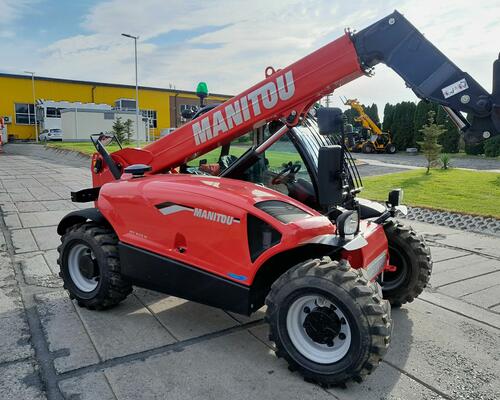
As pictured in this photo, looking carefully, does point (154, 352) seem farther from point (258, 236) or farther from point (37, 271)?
point (37, 271)

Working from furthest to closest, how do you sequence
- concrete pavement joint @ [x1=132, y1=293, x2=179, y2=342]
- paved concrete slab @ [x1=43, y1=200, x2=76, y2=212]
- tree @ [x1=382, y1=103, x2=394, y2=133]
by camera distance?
tree @ [x1=382, y1=103, x2=394, y2=133]
paved concrete slab @ [x1=43, y1=200, x2=76, y2=212]
concrete pavement joint @ [x1=132, y1=293, x2=179, y2=342]

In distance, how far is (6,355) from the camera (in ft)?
11.5

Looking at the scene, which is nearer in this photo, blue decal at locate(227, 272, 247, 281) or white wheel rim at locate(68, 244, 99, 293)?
blue decal at locate(227, 272, 247, 281)

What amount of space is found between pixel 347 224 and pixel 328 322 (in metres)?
0.69

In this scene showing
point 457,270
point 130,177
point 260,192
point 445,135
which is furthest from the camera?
point 445,135

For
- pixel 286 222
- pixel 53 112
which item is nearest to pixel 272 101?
pixel 286 222

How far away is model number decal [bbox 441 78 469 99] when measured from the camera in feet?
10.5

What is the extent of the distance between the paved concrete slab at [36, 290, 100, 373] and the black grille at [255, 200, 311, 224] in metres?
1.70

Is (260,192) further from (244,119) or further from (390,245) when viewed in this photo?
(390,245)

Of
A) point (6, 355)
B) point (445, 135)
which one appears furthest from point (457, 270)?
point (445, 135)

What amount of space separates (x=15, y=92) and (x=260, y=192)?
177ft

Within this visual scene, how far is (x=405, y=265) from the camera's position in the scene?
4469mm

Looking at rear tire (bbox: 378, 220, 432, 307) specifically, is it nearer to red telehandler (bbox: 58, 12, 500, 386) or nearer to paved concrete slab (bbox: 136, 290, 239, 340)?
red telehandler (bbox: 58, 12, 500, 386)

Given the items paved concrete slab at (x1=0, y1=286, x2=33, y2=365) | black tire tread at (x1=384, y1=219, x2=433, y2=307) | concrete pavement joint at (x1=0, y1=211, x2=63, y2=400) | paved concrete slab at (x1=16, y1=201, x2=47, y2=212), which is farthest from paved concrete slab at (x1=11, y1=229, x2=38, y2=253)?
black tire tread at (x1=384, y1=219, x2=433, y2=307)
